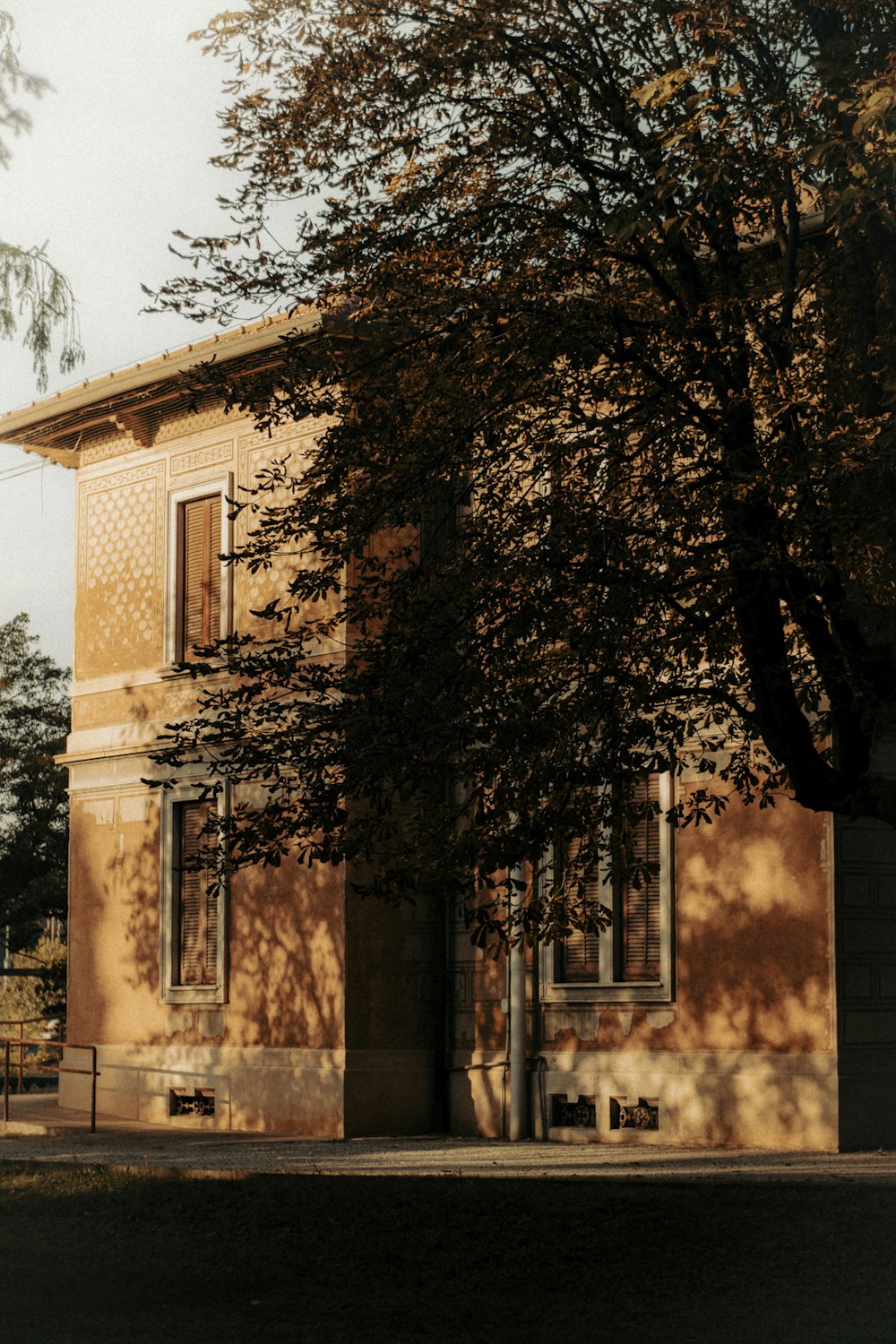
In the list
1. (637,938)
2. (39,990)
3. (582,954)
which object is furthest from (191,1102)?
(39,990)

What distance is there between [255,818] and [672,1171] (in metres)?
4.77

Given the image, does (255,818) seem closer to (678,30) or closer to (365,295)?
(365,295)

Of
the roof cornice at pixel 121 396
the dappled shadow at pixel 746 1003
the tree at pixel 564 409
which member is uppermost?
the roof cornice at pixel 121 396

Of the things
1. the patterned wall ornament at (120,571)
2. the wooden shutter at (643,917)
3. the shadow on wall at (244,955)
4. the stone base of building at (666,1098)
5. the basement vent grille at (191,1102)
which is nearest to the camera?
the stone base of building at (666,1098)

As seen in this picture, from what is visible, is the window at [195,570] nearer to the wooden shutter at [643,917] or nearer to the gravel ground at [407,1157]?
the gravel ground at [407,1157]

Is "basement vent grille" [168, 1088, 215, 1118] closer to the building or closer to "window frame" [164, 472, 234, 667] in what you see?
the building

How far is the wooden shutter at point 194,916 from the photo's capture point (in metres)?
20.2

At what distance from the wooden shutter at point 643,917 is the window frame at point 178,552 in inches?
225

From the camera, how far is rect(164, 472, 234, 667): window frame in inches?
808

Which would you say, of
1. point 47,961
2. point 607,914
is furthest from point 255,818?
point 47,961

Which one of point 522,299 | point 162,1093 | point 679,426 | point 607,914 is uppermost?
point 522,299

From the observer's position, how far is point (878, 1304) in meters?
8.23

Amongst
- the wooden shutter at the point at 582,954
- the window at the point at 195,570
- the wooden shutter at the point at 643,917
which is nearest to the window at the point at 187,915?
the window at the point at 195,570

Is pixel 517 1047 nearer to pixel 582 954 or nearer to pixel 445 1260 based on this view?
pixel 582 954
